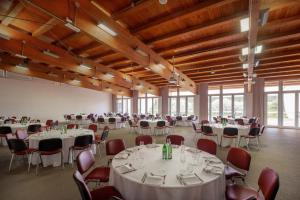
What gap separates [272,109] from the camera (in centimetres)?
1327

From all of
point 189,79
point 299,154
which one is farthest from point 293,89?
point 299,154

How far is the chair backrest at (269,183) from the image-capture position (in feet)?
6.35

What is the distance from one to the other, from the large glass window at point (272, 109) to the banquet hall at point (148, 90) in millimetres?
64

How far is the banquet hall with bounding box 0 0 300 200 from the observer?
2.55m

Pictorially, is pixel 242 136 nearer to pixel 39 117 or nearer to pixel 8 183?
pixel 8 183

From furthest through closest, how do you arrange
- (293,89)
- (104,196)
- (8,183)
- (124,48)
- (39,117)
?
(39,117)
(293,89)
(124,48)
(8,183)
(104,196)

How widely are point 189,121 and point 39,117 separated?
39.4ft

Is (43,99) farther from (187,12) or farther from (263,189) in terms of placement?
(263,189)

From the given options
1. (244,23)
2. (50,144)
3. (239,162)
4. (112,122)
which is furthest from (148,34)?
(112,122)

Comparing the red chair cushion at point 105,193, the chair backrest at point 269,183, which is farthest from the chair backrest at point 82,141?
the chair backrest at point 269,183

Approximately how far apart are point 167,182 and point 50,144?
3.57m

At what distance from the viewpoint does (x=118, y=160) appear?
2824 mm

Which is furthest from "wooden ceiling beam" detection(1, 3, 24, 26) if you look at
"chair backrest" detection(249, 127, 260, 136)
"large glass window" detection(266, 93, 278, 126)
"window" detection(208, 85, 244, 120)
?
"large glass window" detection(266, 93, 278, 126)

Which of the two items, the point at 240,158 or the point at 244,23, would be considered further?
the point at 244,23
